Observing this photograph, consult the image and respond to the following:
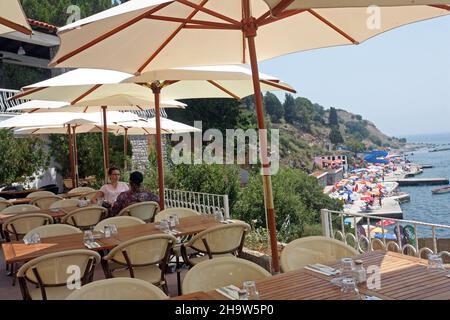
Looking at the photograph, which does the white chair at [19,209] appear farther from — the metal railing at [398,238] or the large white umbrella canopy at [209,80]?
the metal railing at [398,238]

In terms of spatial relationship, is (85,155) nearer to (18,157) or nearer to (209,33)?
(18,157)

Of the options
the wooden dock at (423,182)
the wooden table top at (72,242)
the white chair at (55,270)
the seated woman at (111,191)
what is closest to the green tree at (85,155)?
the seated woman at (111,191)

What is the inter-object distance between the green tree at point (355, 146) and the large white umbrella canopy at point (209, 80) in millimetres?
40019

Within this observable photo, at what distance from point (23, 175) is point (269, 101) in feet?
138

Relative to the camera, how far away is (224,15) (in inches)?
129

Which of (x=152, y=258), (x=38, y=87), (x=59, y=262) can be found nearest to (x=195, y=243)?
(x=152, y=258)

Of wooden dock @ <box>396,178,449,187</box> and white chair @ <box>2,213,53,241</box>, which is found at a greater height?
white chair @ <box>2,213,53,241</box>

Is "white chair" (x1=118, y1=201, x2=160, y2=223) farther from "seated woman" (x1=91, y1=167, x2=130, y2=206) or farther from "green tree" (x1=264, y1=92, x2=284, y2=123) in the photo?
"green tree" (x1=264, y1=92, x2=284, y2=123)

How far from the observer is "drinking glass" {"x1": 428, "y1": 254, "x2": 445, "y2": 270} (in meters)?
2.19

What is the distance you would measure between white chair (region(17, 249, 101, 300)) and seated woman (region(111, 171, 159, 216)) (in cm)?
219

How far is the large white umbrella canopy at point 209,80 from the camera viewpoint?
14.0ft

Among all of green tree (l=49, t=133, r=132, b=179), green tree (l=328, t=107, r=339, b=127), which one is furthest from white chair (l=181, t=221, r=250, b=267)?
green tree (l=328, t=107, r=339, b=127)

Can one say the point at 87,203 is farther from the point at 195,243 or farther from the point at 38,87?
the point at 195,243

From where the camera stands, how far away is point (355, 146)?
1742 inches
